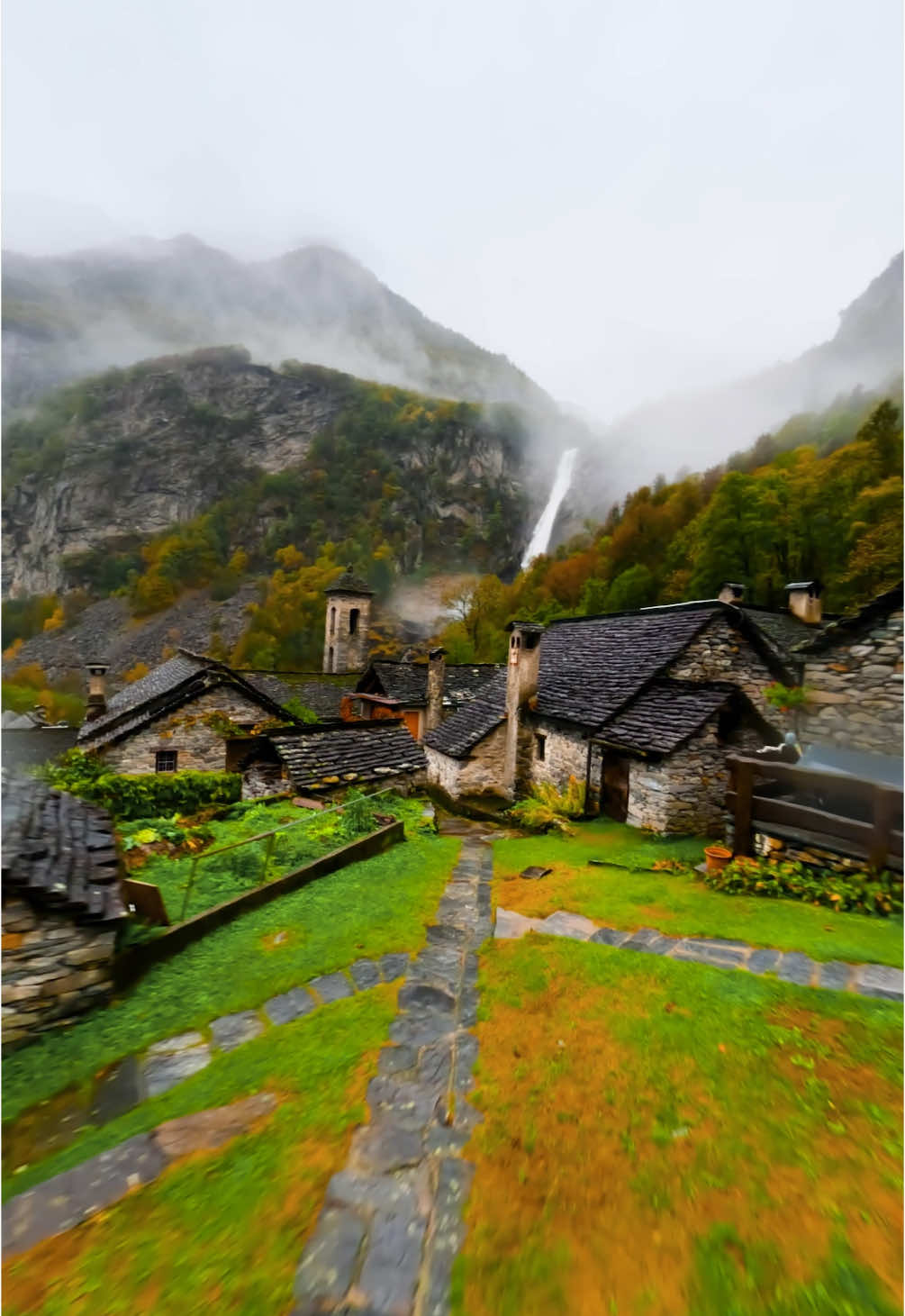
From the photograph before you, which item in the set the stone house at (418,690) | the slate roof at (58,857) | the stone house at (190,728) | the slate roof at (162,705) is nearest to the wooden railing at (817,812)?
the slate roof at (58,857)

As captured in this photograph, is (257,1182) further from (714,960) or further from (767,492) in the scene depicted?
(767,492)

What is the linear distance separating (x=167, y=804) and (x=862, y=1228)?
10494 millimetres

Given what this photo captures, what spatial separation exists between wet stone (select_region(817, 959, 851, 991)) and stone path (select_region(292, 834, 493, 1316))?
2.45 metres

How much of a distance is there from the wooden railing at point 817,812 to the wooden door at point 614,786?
3.99 meters

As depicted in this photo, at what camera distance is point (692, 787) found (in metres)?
7.93

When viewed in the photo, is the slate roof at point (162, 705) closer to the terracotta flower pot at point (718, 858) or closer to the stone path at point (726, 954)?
the stone path at point (726, 954)

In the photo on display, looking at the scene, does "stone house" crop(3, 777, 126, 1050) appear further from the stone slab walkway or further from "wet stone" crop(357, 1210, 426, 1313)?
"wet stone" crop(357, 1210, 426, 1313)

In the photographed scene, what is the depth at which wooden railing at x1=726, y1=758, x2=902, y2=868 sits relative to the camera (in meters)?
3.32

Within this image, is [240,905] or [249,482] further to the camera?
[249,482]

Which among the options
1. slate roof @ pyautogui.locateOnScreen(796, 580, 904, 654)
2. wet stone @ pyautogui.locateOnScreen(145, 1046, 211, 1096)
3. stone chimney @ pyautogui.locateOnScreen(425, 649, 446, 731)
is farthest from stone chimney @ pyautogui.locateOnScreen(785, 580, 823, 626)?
wet stone @ pyautogui.locateOnScreen(145, 1046, 211, 1096)

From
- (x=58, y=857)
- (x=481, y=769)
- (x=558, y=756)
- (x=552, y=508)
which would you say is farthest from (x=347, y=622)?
(x=552, y=508)

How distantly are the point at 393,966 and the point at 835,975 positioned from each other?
3.28 m

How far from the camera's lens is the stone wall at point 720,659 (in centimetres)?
1009

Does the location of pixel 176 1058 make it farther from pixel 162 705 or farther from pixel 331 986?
pixel 162 705
